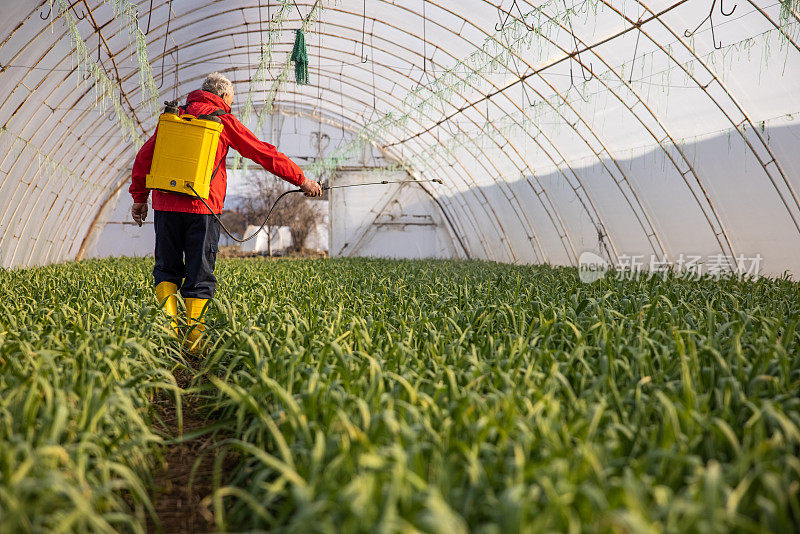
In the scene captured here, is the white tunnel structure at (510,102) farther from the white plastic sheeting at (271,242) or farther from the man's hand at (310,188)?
the white plastic sheeting at (271,242)

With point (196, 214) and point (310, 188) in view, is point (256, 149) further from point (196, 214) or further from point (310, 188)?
point (196, 214)

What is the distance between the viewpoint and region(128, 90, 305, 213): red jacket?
4355 mm

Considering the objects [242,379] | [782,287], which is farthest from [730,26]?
[242,379]

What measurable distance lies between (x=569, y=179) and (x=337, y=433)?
10892 millimetres

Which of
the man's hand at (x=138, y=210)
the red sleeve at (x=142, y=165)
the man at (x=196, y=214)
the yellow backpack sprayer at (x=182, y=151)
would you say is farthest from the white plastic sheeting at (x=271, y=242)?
the yellow backpack sprayer at (x=182, y=151)

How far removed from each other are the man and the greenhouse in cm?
2

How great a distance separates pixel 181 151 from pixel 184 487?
271cm

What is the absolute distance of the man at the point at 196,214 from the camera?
4371 mm

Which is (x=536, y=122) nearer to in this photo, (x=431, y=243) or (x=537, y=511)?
(x=431, y=243)

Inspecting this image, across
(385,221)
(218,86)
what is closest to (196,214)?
(218,86)

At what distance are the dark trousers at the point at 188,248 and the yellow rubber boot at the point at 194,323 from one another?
0.06 meters

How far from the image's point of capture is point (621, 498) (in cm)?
143

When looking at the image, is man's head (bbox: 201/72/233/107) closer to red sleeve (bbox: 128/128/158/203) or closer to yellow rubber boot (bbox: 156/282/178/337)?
red sleeve (bbox: 128/128/158/203)

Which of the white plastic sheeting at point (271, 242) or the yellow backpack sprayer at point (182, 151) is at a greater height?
the white plastic sheeting at point (271, 242)
